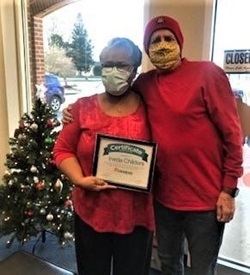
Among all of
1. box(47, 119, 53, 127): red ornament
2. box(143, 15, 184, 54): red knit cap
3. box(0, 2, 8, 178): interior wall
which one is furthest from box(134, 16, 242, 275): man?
box(0, 2, 8, 178): interior wall

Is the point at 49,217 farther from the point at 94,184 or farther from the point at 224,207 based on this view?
the point at 224,207

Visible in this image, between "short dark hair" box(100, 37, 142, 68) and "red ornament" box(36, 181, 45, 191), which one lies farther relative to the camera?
"red ornament" box(36, 181, 45, 191)

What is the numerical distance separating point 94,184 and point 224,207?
Result: 544 mm

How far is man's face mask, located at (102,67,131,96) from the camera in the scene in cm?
131

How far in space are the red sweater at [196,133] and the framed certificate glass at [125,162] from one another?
0.08m

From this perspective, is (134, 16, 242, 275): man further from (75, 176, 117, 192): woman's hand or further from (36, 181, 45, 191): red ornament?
(36, 181, 45, 191): red ornament

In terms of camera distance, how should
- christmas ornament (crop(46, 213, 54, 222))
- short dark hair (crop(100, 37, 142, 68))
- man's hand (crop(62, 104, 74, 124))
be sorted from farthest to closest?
christmas ornament (crop(46, 213, 54, 222)), man's hand (crop(62, 104, 74, 124)), short dark hair (crop(100, 37, 142, 68))

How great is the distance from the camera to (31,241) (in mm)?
2805

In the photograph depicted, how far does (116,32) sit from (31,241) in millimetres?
1891

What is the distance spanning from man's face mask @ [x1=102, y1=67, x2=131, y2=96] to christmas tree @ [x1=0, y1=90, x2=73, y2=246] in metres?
1.22

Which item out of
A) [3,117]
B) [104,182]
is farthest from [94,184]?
[3,117]

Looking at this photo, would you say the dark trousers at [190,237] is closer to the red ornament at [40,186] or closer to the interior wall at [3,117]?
the red ornament at [40,186]

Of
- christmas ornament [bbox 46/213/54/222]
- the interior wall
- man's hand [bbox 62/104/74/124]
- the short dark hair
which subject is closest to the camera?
the short dark hair

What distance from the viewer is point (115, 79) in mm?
1310
